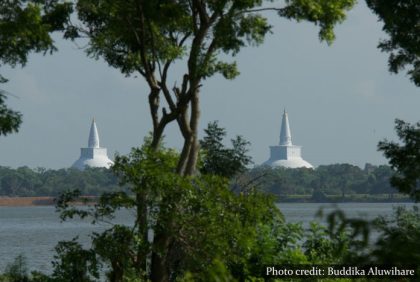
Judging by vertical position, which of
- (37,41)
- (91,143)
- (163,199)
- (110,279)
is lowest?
→ (110,279)

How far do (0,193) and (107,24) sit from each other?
107786 mm

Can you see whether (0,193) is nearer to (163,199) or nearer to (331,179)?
(331,179)

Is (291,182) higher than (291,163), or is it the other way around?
(291,163)

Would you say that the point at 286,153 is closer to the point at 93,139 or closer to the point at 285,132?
the point at 285,132

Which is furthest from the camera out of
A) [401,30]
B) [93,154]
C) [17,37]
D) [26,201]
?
[93,154]

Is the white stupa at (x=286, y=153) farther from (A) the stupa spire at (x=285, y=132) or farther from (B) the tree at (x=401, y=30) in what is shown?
(B) the tree at (x=401, y=30)

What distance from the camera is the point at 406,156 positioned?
16.5m

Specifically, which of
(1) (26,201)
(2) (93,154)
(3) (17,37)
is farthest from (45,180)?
(3) (17,37)

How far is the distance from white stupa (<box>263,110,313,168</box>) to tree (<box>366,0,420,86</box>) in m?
140

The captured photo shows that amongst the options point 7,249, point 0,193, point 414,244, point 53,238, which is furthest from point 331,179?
point 414,244

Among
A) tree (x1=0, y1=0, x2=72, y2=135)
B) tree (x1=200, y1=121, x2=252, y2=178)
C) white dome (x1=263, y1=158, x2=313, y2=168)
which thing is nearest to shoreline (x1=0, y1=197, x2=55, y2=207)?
white dome (x1=263, y1=158, x2=313, y2=168)

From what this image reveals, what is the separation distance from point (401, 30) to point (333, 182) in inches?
3488

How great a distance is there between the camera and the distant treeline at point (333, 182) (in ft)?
326

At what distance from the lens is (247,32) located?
47.6 feet
